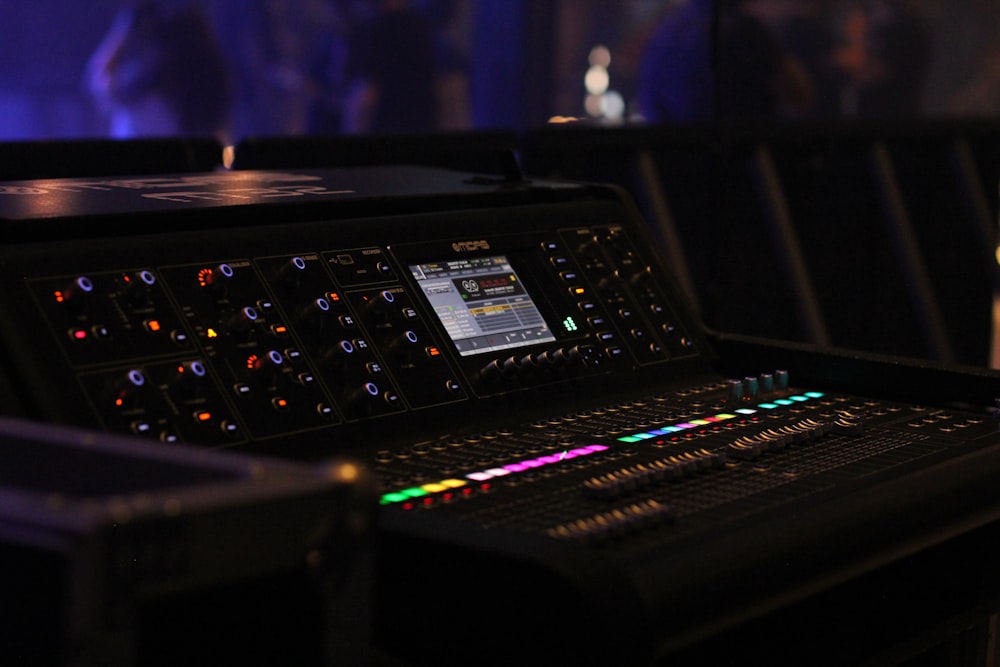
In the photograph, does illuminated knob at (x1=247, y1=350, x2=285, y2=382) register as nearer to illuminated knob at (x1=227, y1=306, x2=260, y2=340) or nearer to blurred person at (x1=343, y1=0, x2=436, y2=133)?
illuminated knob at (x1=227, y1=306, x2=260, y2=340)

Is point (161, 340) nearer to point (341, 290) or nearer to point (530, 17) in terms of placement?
point (341, 290)

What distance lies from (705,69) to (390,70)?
57.8 inches

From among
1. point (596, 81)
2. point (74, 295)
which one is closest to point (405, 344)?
point (74, 295)

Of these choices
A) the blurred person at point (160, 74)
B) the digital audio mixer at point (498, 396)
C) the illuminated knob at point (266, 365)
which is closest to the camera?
the digital audio mixer at point (498, 396)

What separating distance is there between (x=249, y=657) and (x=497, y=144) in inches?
109

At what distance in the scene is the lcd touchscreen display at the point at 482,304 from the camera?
177 cm

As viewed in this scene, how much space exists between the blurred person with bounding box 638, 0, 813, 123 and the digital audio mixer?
225 centimetres

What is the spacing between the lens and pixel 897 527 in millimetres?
1468

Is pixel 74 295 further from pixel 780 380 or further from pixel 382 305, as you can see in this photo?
pixel 780 380

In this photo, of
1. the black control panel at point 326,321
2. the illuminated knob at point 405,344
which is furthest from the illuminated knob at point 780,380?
the illuminated knob at point 405,344

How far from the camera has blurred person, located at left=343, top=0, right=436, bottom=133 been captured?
5336 mm

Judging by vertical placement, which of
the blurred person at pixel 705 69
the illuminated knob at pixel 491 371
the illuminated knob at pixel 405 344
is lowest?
the illuminated knob at pixel 491 371

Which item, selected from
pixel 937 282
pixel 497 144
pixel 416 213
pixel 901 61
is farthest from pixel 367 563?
pixel 901 61

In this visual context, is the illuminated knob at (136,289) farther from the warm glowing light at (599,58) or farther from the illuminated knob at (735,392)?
the warm glowing light at (599,58)
